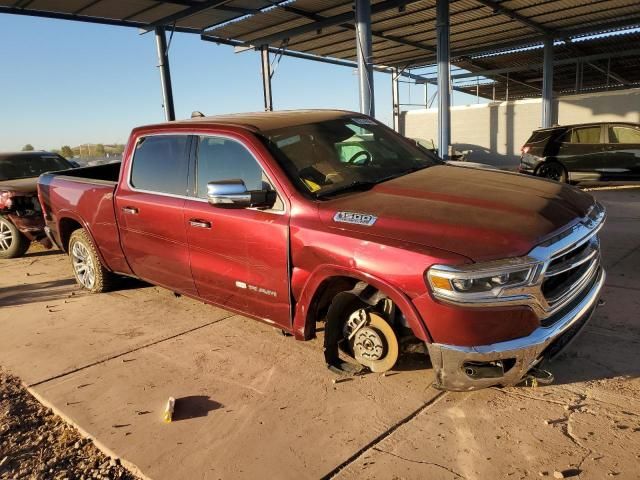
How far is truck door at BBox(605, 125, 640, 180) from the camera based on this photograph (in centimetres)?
1112

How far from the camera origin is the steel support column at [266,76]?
18.4 metres

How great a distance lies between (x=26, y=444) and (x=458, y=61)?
2404cm

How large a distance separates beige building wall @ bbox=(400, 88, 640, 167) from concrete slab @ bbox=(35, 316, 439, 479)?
1846 cm

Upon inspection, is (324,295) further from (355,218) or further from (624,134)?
(624,134)

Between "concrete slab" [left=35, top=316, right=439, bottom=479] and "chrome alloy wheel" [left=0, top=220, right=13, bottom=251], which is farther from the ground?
"chrome alloy wheel" [left=0, top=220, right=13, bottom=251]

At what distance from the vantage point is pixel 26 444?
3002mm

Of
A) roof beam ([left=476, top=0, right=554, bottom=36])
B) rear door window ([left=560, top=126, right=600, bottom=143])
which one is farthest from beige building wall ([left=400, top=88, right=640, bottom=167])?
rear door window ([left=560, top=126, right=600, bottom=143])

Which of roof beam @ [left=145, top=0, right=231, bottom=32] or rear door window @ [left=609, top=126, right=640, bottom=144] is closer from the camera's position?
rear door window @ [left=609, top=126, right=640, bottom=144]

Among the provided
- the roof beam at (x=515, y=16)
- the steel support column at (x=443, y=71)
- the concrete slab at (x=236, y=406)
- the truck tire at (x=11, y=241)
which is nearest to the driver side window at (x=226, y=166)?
the concrete slab at (x=236, y=406)

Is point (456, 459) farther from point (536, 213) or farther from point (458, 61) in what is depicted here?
point (458, 61)

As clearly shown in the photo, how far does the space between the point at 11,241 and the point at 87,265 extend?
2.96 metres

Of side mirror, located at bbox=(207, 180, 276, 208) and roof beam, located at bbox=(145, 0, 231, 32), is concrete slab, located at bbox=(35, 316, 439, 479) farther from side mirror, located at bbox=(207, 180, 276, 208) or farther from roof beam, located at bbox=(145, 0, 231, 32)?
roof beam, located at bbox=(145, 0, 231, 32)

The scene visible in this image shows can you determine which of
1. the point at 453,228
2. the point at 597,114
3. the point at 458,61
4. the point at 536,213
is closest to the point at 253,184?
the point at 453,228

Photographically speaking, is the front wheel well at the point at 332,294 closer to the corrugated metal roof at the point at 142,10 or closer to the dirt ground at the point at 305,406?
→ the dirt ground at the point at 305,406
